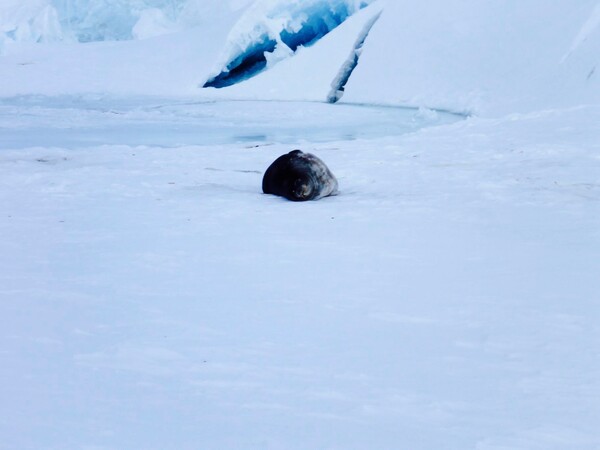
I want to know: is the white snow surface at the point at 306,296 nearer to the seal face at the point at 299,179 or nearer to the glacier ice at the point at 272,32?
the seal face at the point at 299,179

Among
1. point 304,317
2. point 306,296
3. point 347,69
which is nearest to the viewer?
point 304,317

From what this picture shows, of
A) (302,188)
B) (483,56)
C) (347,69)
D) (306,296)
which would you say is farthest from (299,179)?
(347,69)

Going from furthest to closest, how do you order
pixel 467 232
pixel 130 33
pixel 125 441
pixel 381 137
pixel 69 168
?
pixel 130 33, pixel 381 137, pixel 69 168, pixel 467 232, pixel 125 441

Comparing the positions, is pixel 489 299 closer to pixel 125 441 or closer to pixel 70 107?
pixel 125 441

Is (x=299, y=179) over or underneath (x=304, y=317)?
over

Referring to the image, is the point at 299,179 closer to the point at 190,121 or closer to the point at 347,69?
the point at 190,121

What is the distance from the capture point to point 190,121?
11227mm

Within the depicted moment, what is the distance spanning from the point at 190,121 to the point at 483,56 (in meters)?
4.98

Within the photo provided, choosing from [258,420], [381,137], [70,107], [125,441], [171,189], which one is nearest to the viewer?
[125,441]

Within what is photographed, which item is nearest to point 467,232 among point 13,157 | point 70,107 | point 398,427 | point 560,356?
point 560,356

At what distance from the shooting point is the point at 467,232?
3748mm

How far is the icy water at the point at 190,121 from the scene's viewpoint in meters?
9.00

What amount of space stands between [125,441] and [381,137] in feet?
24.3

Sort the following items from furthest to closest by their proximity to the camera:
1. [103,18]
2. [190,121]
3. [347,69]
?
[103,18]
[347,69]
[190,121]
